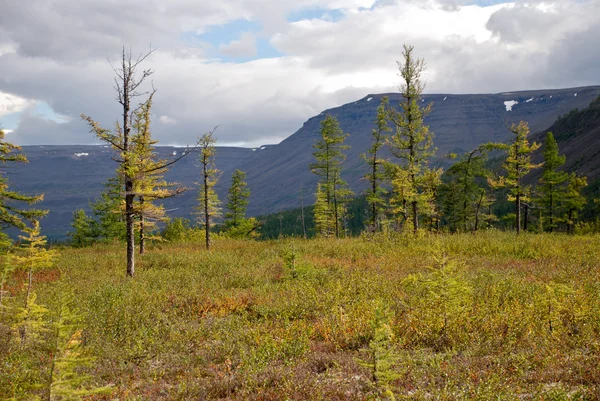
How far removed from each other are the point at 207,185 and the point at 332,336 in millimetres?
22632

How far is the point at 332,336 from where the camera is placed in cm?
734

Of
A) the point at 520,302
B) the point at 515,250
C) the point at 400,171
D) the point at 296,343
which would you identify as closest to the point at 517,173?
the point at 400,171

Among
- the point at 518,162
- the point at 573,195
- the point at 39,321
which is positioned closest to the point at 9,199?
the point at 39,321

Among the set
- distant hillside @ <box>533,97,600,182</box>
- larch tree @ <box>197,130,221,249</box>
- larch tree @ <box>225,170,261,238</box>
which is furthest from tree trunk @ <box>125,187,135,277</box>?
distant hillside @ <box>533,97,600,182</box>

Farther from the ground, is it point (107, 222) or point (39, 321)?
point (39, 321)

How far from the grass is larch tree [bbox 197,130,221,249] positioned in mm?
14199

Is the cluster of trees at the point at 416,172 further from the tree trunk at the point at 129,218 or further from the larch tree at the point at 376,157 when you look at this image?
the tree trunk at the point at 129,218

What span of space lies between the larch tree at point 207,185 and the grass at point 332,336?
1420 cm

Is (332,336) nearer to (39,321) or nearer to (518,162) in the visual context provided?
(39,321)

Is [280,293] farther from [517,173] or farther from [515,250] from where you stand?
[517,173]

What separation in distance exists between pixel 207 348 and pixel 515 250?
15140mm

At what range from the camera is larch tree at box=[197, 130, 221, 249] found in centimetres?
2662

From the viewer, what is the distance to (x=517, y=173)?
2722 centimetres

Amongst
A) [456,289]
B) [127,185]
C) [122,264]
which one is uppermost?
[127,185]
